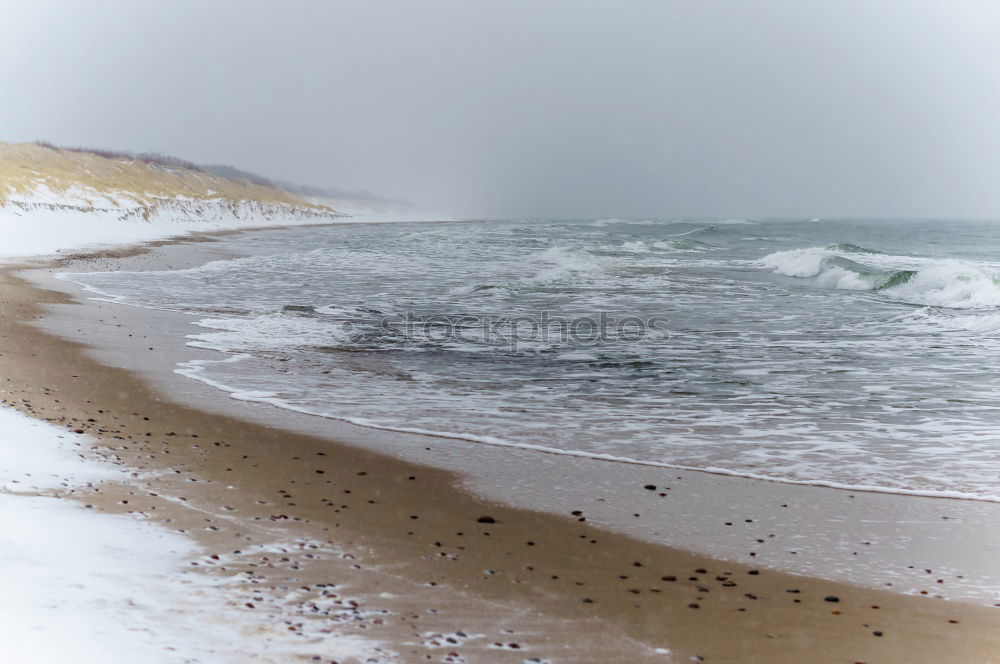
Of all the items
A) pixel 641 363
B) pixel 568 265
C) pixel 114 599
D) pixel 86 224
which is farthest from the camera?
pixel 86 224

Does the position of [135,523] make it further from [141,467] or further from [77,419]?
[77,419]

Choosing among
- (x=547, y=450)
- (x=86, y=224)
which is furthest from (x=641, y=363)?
(x=86, y=224)

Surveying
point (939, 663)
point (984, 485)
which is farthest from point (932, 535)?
point (939, 663)

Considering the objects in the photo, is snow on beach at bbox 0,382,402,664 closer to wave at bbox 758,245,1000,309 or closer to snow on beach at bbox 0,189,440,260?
wave at bbox 758,245,1000,309

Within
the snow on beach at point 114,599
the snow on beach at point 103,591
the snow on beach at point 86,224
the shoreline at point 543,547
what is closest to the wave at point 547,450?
the shoreline at point 543,547

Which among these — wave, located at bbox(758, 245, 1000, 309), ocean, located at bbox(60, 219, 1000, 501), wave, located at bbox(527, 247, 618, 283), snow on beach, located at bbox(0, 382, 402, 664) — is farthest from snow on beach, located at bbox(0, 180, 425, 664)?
wave, located at bbox(758, 245, 1000, 309)

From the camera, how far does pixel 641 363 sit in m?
11.5

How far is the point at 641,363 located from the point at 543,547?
23.0 feet

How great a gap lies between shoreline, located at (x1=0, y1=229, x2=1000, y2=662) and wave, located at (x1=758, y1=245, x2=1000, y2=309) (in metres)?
19.0

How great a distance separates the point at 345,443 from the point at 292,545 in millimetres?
2579

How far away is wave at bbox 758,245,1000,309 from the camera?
22.1m

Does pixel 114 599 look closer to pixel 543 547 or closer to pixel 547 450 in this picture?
pixel 543 547

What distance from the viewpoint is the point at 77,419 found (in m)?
6.91

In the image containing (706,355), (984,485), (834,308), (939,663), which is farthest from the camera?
(834,308)
